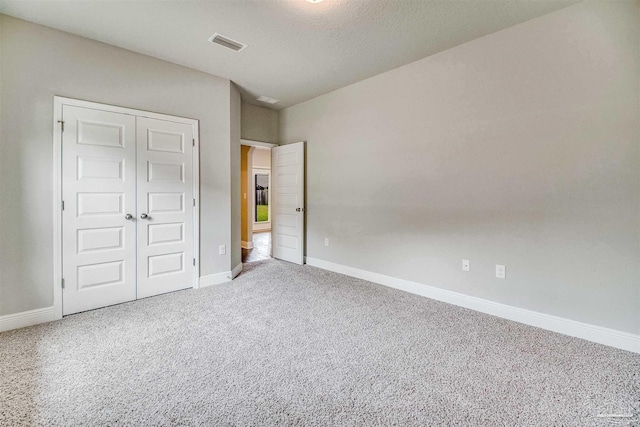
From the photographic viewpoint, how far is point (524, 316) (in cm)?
259

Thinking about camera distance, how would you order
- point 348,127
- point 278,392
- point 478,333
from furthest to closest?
1. point 348,127
2. point 478,333
3. point 278,392

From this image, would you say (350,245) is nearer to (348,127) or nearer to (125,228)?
(348,127)

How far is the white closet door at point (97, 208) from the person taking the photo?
2.71m

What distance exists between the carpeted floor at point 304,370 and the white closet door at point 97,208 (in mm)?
252

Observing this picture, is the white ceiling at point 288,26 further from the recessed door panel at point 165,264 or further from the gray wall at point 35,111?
the recessed door panel at point 165,264

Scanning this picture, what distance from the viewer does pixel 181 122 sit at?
336 centimetres

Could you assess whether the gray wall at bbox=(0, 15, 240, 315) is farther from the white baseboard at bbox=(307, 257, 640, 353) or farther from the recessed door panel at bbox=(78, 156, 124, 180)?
the white baseboard at bbox=(307, 257, 640, 353)

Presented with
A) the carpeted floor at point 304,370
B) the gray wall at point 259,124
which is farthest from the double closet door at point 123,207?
the gray wall at point 259,124

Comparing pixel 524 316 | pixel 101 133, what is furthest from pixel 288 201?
pixel 524 316

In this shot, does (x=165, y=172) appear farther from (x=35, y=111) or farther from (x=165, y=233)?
(x=35, y=111)

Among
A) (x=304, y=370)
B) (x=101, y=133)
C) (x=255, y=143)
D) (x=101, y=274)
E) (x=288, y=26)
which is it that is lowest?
(x=304, y=370)

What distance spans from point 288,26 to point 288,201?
2.81m

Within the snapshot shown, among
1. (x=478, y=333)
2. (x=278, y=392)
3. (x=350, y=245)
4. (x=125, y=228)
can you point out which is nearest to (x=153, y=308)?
(x=125, y=228)

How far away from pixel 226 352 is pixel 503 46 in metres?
3.60
